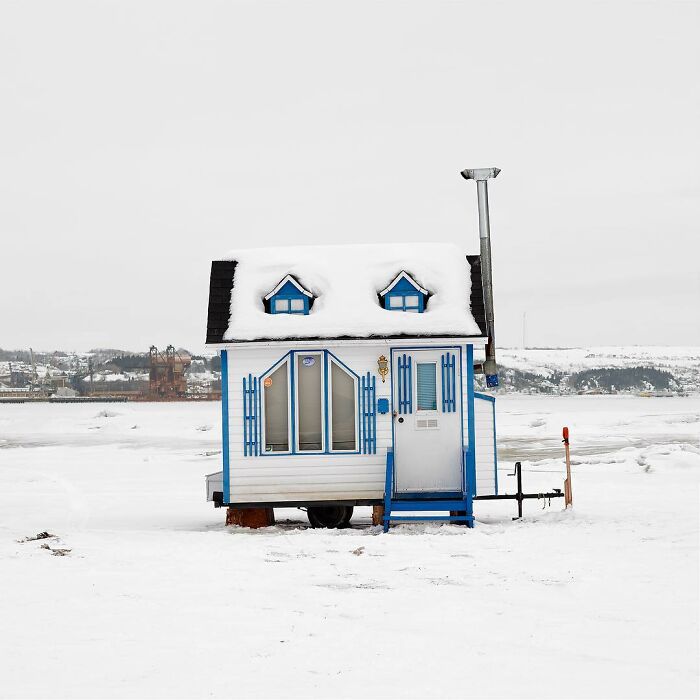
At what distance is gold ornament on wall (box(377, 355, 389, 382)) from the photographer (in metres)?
15.5

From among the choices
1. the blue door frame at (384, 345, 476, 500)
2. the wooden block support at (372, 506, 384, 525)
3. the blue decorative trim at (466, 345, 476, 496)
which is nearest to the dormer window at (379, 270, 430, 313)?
the blue door frame at (384, 345, 476, 500)

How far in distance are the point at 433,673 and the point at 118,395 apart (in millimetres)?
195065

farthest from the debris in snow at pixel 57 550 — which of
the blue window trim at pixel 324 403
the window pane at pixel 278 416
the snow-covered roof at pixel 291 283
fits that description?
the snow-covered roof at pixel 291 283

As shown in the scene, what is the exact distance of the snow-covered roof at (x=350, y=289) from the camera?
1542 centimetres

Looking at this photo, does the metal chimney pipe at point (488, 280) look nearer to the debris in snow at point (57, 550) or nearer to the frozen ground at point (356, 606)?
the frozen ground at point (356, 606)

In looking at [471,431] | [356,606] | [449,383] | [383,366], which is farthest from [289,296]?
[356,606]

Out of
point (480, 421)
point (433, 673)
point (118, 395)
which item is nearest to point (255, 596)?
point (433, 673)

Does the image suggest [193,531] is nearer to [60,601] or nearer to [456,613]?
[60,601]

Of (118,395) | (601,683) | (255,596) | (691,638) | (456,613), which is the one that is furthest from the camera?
(118,395)

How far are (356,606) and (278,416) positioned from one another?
665 centimetres

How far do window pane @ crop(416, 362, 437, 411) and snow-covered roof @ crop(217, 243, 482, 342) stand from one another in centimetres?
65

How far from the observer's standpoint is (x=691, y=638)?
312 inches

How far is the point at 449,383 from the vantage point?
50.9 feet

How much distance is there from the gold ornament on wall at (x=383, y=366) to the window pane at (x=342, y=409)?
0.49 metres
